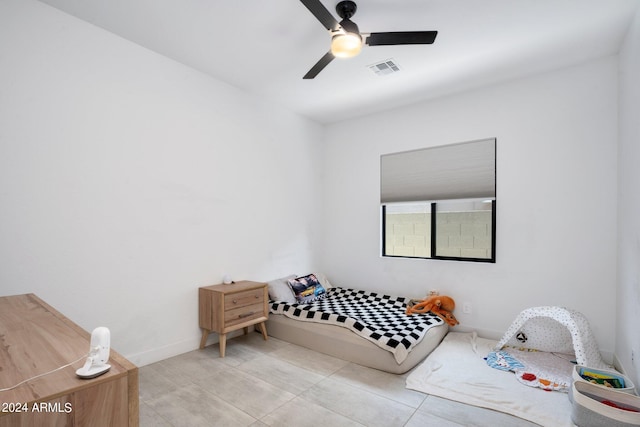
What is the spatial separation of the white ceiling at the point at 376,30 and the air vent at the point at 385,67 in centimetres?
6

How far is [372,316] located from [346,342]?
503 mm

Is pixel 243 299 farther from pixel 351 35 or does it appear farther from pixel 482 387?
pixel 351 35

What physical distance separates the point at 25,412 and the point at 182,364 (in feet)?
7.02

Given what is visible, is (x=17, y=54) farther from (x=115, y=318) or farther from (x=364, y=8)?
(x=364, y=8)

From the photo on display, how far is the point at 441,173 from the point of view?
3650 millimetres

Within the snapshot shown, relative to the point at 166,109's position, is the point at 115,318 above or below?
below

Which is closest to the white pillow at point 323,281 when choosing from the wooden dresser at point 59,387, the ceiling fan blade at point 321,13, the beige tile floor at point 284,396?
the beige tile floor at point 284,396

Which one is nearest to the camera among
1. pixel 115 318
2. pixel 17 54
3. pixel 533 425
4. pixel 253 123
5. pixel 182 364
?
pixel 533 425

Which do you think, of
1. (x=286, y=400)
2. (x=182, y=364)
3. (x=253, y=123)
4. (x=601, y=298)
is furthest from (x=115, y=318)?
(x=601, y=298)

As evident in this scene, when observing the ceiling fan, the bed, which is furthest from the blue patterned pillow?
the ceiling fan

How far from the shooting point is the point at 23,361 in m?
0.97

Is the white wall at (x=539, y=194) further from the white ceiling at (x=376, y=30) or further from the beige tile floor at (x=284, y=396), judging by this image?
the beige tile floor at (x=284, y=396)

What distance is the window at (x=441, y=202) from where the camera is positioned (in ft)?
11.2

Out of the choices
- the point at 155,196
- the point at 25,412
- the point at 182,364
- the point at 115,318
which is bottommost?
the point at 182,364
